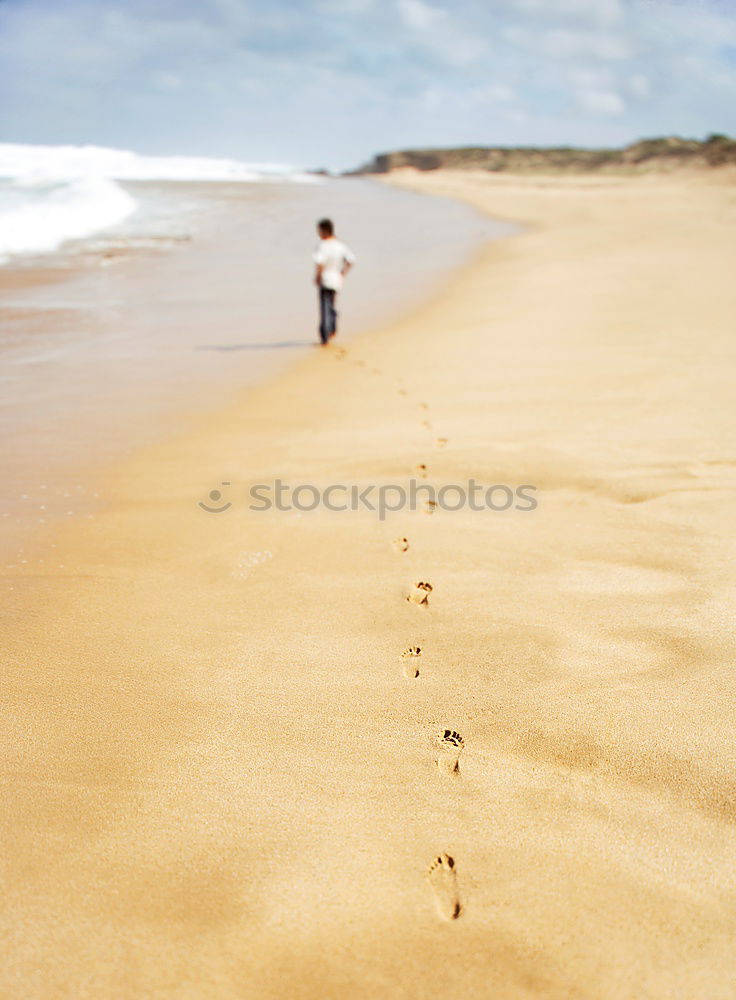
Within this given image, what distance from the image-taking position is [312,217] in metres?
18.4

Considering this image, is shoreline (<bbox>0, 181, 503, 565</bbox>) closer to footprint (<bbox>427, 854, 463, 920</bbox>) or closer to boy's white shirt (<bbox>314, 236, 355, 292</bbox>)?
boy's white shirt (<bbox>314, 236, 355, 292</bbox>)

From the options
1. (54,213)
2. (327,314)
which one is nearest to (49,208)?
(54,213)

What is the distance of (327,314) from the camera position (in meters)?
6.84

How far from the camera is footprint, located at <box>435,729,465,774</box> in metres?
1.74

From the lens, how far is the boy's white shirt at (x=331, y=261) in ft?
22.4

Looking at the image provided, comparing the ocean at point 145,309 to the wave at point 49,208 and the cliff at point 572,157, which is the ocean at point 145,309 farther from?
the cliff at point 572,157

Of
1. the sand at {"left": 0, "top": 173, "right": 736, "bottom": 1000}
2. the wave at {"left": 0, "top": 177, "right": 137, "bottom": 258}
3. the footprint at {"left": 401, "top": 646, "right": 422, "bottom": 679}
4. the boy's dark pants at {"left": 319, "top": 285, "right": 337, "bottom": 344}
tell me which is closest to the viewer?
the sand at {"left": 0, "top": 173, "right": 736, "bottom": 1000}

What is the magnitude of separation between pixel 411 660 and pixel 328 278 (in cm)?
542

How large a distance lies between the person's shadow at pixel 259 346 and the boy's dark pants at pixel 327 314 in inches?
6.1

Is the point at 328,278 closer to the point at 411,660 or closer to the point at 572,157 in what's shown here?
the point at 411,660

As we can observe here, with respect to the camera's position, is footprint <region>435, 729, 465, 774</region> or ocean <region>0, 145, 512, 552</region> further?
ocean <region>0, 145, 512, 552</region>

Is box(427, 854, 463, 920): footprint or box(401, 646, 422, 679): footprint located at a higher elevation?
box(401, 646, 422, 679): footprint

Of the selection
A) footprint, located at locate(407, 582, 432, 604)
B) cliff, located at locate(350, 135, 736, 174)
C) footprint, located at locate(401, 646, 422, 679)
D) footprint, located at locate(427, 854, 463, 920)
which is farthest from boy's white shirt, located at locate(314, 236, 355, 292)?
cliff, located at locate(350, 135, 736, 174)

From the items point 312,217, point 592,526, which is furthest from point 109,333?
point 312,217
